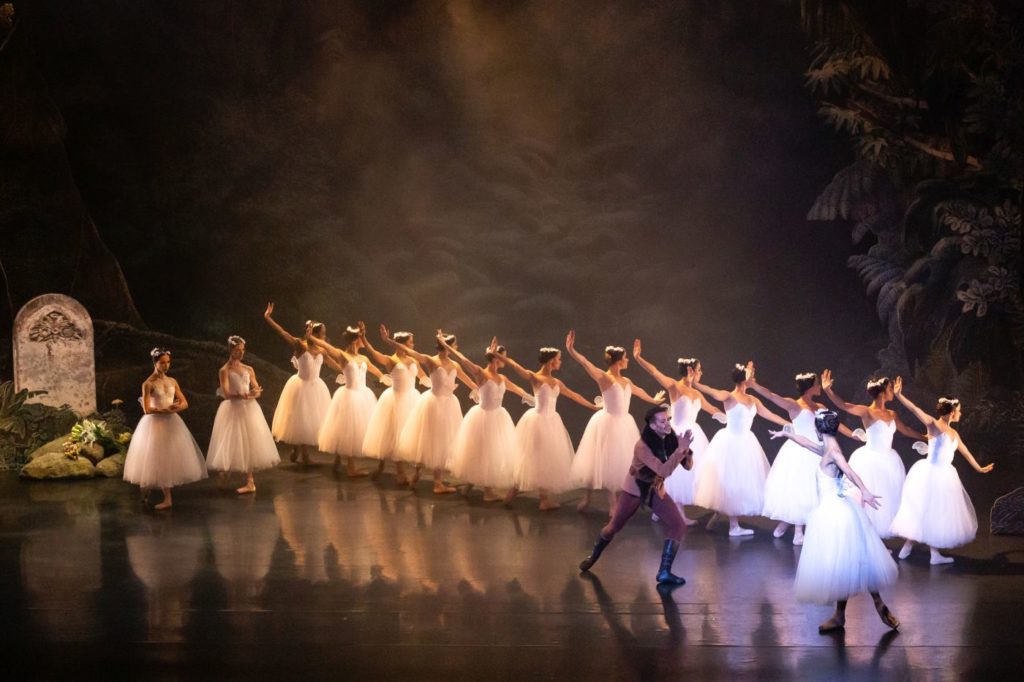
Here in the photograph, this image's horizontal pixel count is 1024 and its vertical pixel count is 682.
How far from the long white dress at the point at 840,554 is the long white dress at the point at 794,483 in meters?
2.19

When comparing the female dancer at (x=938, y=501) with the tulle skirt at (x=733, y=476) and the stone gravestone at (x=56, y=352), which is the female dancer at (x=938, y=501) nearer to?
the tulle skirt at (x=733, y=476)

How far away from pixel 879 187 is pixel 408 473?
7.20 meters

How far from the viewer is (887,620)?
5.66m

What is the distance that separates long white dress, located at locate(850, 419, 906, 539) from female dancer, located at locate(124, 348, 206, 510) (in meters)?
5.89

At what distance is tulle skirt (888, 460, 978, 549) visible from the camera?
7184 mm

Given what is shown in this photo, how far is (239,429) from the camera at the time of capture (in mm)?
9766

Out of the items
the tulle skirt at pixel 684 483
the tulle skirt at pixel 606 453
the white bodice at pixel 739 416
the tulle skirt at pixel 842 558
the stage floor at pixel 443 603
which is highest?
the white bodice at pixel 739 416

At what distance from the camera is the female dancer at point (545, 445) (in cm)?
895

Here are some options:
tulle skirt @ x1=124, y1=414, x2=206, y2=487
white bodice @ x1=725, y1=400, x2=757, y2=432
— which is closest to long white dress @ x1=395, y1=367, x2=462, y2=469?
tulle skirt @ x1=124, y1=414, x2=206, y2=487

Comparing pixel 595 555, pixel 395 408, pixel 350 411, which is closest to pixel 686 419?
pixel 595 555

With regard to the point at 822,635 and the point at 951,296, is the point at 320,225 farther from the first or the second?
the point at 822,635

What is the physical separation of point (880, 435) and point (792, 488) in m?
0.81

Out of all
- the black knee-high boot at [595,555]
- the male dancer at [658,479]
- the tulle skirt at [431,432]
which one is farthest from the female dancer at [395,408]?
the male dancer at [658,479]

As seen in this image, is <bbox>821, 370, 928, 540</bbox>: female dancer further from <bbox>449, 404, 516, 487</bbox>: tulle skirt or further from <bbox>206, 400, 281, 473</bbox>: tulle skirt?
<bbox>206, 400, 281, 473</bbox>: tulle skirt
